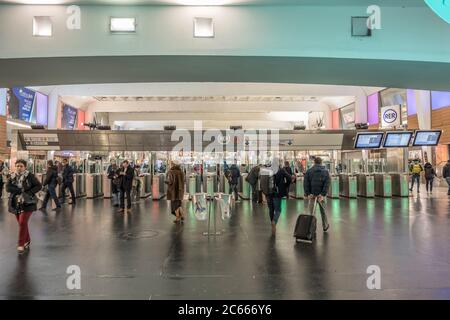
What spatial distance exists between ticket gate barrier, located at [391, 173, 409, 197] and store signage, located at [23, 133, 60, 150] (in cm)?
1478

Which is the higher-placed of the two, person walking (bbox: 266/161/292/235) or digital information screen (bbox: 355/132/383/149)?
digital information screen (bbox: 355/132/383/149)

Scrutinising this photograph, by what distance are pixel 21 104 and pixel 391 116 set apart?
2137cm

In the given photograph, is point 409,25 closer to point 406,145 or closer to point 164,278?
point 164,278

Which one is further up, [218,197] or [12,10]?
[12,10]

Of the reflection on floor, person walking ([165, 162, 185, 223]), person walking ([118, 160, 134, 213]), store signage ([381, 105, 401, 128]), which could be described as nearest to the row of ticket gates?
store signage ([381, 105, 401, 128])

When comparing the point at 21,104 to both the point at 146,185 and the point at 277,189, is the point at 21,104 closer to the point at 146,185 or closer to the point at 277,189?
the point at 146,185

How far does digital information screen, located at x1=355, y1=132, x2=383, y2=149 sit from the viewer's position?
14781mm

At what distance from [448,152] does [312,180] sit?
19.4 meters

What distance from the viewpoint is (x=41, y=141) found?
50.7 ft

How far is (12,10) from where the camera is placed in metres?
6.19

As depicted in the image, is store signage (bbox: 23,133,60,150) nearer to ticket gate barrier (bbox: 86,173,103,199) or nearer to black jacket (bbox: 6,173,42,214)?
ticket gate barrier (bbox: 86,173,103,199)
